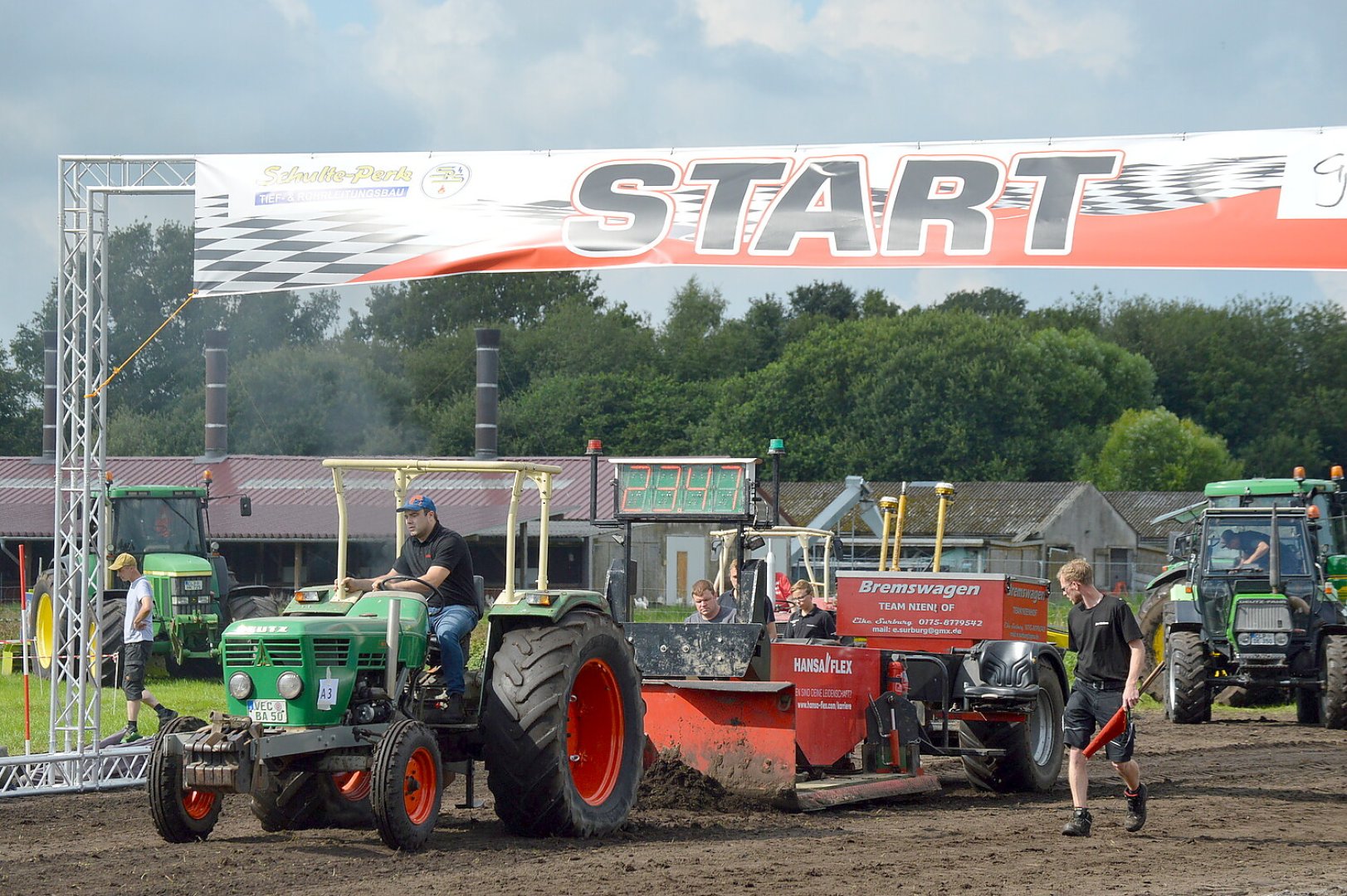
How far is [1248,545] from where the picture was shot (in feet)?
55.6

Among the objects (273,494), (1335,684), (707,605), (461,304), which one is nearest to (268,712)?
(707,605)

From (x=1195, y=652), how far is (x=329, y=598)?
429 inches

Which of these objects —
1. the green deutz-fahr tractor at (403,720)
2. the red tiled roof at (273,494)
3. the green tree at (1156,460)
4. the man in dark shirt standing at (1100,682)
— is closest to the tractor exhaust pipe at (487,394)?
the red tiled roof at (273,494)

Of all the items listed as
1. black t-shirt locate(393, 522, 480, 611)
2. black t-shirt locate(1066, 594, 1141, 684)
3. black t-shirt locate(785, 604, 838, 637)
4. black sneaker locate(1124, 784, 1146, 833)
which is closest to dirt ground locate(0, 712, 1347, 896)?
black sneaker locate(1124, 784, 1146, 833)

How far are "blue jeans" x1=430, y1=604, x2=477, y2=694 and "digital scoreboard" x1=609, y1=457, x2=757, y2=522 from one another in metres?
2.41

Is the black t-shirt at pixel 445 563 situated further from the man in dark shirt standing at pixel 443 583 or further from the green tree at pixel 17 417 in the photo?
the green tree at pixel 17 417

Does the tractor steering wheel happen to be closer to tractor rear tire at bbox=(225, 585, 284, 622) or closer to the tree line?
tractor rear tire at bbox=(225, 585, 284, 622)

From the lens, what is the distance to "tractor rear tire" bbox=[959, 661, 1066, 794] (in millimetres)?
10984

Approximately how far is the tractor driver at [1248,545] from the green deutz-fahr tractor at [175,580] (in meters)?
10.7

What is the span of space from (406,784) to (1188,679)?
436 inches

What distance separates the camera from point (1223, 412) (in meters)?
64.7

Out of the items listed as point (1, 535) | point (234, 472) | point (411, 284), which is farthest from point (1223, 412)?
point (1, 535)

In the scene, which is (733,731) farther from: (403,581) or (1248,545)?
(1248,545)

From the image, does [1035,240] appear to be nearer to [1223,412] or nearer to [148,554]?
[148,554]
